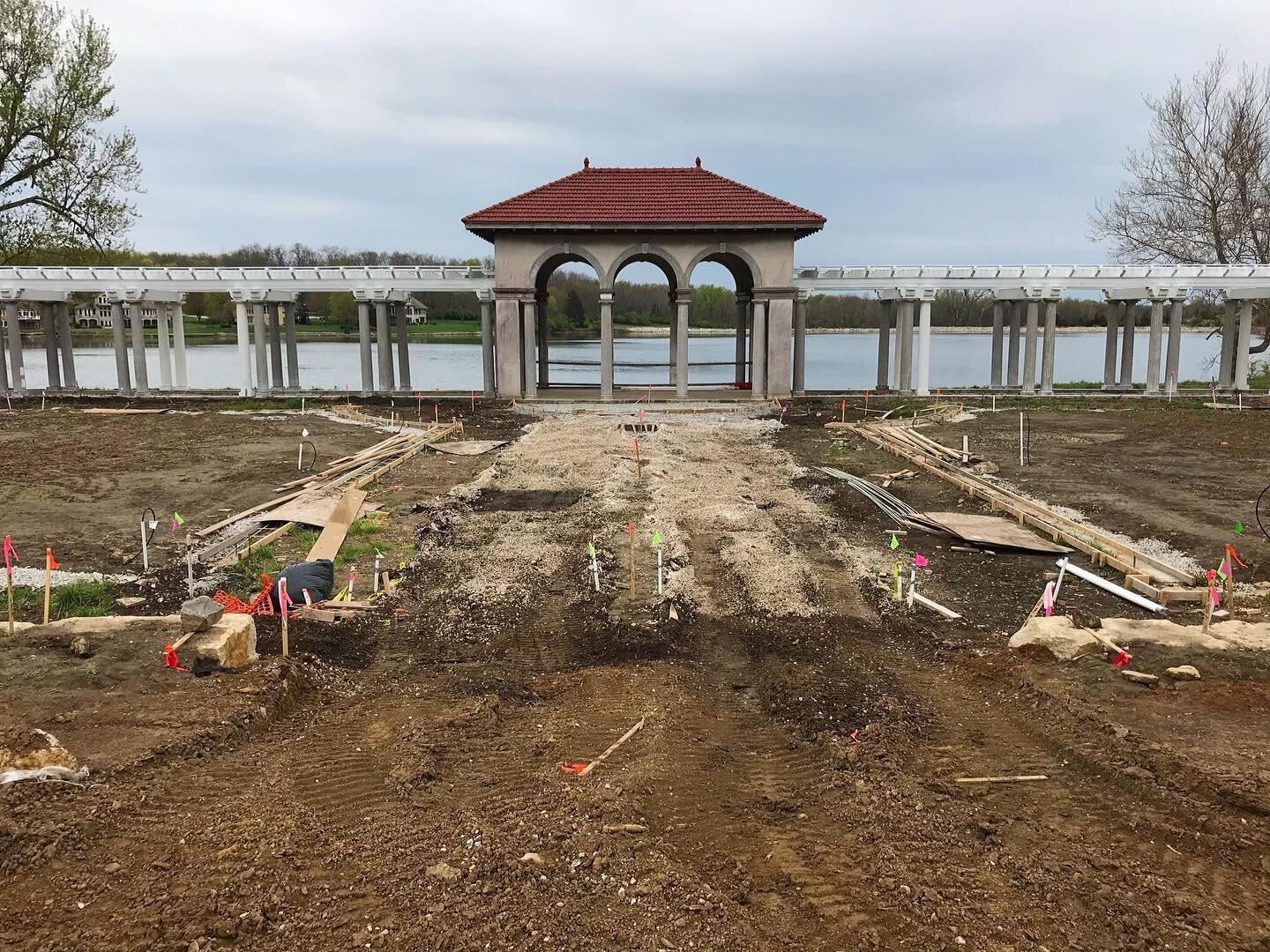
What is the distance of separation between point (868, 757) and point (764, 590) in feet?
14.3

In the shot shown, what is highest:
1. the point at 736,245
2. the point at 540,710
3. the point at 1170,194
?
the point at 1170,194

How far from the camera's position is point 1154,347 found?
3269cm

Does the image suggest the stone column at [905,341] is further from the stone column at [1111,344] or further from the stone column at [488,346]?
the stone column at [488,346]

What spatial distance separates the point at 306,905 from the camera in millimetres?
4527

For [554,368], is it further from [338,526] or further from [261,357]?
[338,526]

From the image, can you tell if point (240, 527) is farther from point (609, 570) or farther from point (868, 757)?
point (868, 757)

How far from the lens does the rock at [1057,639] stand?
Result: 321 inches

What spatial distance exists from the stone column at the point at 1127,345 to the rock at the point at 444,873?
38.7m

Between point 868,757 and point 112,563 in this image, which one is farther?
point 112,563

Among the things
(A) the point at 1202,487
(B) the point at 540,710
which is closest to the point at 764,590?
(B) the point at 540,710

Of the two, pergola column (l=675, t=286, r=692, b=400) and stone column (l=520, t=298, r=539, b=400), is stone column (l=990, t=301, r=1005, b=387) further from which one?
stone column (l=520, t=298, r=539, b=400)

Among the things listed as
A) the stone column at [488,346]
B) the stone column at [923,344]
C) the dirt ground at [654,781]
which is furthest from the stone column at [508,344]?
the dirt ground at [654,781]

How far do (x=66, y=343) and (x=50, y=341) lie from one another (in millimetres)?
1200

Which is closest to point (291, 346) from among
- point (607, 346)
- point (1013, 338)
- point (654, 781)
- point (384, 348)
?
point (384, 348)
